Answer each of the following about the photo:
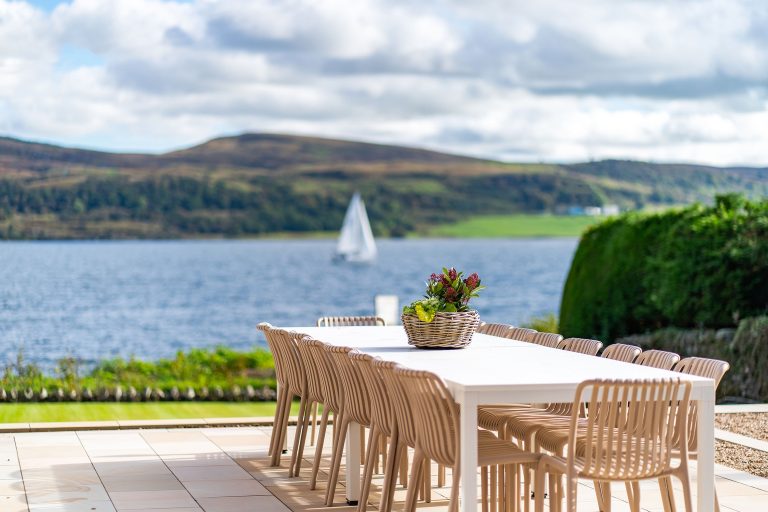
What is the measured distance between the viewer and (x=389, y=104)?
200ft

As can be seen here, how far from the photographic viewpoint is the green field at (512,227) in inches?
2312

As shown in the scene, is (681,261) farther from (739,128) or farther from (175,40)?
(175,40)

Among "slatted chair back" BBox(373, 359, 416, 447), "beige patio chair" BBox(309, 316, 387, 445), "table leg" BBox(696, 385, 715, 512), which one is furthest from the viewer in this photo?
"beige patio chair" BBox(309, 316, 387, 445)

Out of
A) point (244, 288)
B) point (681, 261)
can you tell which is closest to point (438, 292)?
point (681, 261)

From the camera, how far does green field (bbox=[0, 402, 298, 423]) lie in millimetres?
9867

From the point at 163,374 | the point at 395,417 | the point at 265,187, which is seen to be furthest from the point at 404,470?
the point at 265,187

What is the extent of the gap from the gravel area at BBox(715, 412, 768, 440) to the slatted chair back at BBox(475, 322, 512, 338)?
1.93 metres

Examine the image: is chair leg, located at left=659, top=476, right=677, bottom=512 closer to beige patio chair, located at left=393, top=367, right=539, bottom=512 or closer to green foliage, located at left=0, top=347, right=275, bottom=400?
beige patio chair, located at left=393, top=367, right=539, bottom=512

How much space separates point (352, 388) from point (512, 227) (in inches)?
2145

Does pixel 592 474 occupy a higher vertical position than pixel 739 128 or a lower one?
lower

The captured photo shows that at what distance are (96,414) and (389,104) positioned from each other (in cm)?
5180

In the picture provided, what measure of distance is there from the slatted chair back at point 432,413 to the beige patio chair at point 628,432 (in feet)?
1.48

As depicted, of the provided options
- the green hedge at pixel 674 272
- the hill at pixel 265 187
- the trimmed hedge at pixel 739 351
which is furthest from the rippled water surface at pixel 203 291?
the trimmed hedge at pixel 739 351

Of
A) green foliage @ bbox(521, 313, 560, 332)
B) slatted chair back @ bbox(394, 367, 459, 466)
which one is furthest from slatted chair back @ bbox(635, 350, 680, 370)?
green foliage @ bbox(521, 313, 560, 332)
